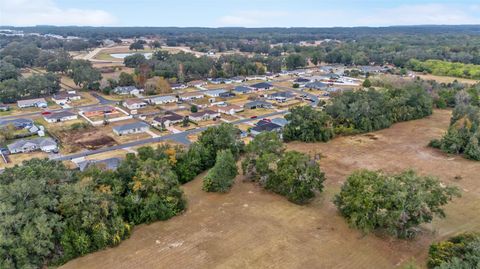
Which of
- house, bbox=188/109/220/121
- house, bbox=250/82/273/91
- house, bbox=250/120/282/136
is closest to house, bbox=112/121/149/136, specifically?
house, bbox=188/109/220/121

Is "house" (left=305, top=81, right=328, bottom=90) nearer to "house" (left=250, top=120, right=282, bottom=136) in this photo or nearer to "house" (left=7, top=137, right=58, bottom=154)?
"house" (left=250, top=120, right=282, bottom=136)

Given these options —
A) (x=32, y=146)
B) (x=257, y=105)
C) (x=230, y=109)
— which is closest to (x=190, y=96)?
(x=230, y=109)

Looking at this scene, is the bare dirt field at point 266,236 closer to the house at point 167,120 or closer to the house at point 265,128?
the house at point 265,128

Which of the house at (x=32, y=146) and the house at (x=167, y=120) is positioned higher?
the house at (x=167, y=120)

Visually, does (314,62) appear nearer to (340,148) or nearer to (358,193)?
(340,148)

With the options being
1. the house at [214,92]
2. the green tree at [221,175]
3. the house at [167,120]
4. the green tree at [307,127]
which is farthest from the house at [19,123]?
the green tree at [307,127]
